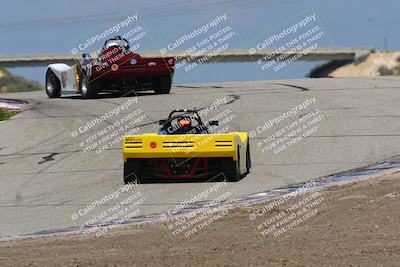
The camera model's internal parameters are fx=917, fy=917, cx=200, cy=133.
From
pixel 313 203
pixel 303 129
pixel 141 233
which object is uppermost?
pixel 141 233

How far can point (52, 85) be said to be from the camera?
92.6 ft

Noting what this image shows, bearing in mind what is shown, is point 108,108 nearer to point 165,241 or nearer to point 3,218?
point 3,218

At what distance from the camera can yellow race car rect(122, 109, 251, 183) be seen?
45.0ft

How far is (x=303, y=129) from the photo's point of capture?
19.0 m

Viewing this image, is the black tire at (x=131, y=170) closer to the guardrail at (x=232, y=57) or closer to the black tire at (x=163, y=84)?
the black tire at (x=163, y=84)

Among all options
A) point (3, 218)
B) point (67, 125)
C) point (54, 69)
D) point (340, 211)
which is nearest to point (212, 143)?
point (3, 218)

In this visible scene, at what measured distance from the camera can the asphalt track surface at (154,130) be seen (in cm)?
1268

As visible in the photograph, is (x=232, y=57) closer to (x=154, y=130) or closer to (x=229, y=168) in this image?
(x=154, y=130)

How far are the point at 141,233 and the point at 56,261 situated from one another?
1.73 m

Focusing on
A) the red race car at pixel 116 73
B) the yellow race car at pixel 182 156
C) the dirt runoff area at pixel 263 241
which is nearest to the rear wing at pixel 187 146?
the yellow race car at pixel 182 156

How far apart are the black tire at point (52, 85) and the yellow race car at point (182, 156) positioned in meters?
14.2

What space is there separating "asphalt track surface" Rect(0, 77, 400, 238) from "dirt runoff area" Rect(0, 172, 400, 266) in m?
1.78

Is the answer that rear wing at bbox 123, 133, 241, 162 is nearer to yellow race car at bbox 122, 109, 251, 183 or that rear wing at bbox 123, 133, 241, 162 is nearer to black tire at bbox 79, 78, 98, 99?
yellow race car at bbox 122, 109, 251, 183

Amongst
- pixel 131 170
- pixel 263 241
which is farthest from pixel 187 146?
pixel 263 241
